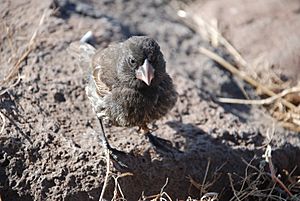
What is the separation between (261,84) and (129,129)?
170 cm

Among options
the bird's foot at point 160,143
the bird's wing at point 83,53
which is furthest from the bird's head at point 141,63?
the bird's wing at point 83,53

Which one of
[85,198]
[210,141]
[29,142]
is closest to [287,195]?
[210,141]

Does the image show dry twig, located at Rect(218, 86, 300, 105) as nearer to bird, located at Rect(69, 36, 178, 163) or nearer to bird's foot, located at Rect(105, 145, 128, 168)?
bird, located at Rect(69, 36, 178, 163)

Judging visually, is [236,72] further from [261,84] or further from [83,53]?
[83,53]

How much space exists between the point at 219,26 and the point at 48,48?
218cm

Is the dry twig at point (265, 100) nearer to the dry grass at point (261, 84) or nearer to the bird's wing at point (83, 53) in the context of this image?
the dry grass at point (261, 84)

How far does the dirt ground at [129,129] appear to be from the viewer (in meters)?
4.49

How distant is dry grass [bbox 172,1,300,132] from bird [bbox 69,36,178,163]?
3.88 ft

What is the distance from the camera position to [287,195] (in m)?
4.88

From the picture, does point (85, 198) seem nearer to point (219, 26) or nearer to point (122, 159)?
point (122, 159)

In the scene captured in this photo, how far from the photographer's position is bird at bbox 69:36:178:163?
14.7 ft

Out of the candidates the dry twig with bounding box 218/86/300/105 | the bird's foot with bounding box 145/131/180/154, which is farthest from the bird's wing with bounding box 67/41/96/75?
the dry twig with bounding box 218/86/300/105

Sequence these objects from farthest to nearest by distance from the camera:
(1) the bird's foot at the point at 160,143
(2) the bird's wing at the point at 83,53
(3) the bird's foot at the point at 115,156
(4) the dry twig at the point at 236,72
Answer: (4) the dry twig at the point at 236,72, (2) the bird's wing at the point at 83,53, (1) the bird's foot at the point at 160,143, (3) the bird's foot at the point at 115,156

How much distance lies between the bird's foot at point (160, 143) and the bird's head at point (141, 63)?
19.3 inches
